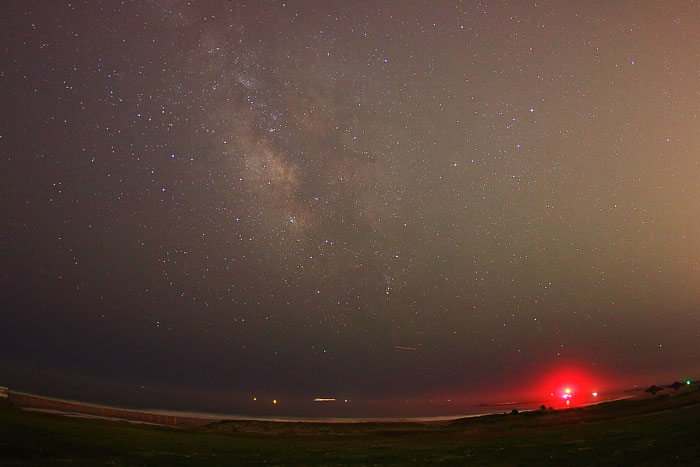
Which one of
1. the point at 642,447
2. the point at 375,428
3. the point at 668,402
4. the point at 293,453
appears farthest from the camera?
the point at 375,428

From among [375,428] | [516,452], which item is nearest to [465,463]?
[516,452]

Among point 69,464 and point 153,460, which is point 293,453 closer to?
point 153,460

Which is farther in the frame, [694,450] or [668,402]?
[668,402]

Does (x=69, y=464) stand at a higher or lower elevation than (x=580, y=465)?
higher

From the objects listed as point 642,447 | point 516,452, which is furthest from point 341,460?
point 642,447

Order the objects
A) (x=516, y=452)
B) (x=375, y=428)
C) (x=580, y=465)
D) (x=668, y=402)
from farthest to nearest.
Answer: (x=375, y=428)
(x=668, y=402)
(x=516, y=452)
(x=580, y=465)

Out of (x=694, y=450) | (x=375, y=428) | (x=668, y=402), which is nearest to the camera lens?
(x=694, y=450)

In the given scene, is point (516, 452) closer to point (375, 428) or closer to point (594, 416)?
point (594, 416)

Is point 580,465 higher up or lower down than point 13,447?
lower down

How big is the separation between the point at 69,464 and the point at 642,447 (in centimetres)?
2000

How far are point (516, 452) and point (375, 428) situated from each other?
110 ft

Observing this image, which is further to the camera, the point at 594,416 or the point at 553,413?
the point at 553,413

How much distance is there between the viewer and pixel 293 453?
2561 centimetres

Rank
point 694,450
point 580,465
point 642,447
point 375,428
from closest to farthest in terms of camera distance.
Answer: point 694,450 < point 580,465 < point 642,447 < point 375,428
